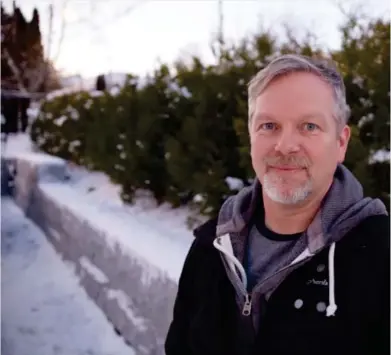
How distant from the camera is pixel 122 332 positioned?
3215mm

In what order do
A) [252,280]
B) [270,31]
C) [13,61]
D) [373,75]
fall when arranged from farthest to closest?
[13,61] → [270,31] → [373,75] → [252,280]

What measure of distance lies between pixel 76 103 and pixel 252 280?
768 centimetres

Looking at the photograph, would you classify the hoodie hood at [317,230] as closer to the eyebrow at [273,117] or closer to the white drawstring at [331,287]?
the white drawstring at [331,287]

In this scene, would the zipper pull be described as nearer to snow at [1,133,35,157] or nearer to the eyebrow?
the eyebrow

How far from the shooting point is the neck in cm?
123

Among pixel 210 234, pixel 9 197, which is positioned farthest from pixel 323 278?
pixel 9 197

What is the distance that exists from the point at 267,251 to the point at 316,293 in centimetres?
Answer: 17

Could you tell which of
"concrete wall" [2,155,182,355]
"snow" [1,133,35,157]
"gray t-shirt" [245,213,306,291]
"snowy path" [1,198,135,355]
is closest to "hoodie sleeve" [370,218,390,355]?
"gray t-shirt" [245,213,306,291]

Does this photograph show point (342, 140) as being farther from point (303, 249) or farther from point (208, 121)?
point (208, 121)

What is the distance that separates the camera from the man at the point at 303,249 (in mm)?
1122

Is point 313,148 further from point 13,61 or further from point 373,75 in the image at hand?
point 13,61

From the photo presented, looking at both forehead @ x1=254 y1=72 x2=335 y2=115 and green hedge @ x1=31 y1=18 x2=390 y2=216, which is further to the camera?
green hedge @ x1=31 y1=18 x2=390 y2=216

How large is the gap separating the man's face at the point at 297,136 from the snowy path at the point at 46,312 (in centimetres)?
211

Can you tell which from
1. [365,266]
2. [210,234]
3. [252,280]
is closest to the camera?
[365,266]
